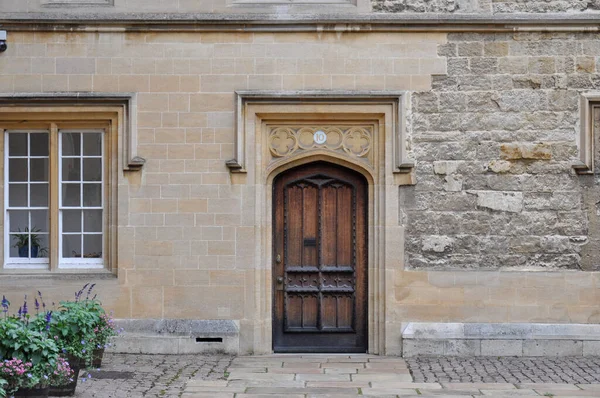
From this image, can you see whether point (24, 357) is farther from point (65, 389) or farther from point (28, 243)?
point (28, 243)

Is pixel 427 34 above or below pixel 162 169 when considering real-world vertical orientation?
above

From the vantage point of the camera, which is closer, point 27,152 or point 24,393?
point 24,393

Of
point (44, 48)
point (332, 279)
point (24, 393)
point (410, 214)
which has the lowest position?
point (24, 393)

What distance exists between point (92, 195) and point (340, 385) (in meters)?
4.36

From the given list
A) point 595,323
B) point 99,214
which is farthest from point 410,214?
point 99,214

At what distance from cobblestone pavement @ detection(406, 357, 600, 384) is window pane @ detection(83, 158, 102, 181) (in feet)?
14.9

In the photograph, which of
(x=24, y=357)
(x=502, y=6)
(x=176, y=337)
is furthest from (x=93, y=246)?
(x=502, y=6)

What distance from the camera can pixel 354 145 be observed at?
39.2 ft

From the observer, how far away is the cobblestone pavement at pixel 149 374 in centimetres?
916

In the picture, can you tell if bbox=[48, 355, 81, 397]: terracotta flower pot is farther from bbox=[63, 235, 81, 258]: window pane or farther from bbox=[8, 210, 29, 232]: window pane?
bbox=[8, 210, 29, 232]: window pane

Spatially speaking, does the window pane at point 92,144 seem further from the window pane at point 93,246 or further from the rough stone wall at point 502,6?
the rough stone wall at point 502,6

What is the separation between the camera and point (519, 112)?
463 inches

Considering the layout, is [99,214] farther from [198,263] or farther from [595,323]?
[595,323]

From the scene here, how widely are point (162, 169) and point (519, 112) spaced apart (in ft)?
14.7
